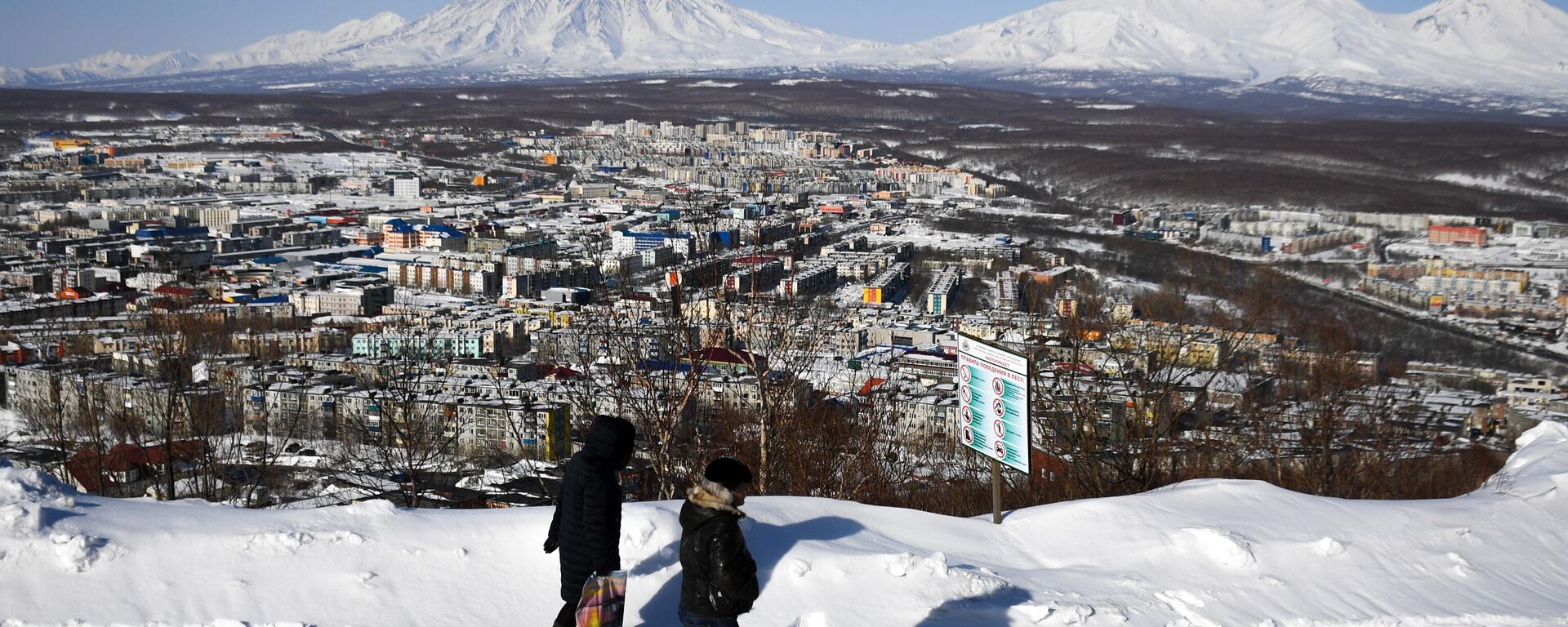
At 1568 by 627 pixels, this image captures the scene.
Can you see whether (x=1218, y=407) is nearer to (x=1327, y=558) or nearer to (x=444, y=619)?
(x=1327, y=558)

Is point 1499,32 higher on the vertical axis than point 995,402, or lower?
higher

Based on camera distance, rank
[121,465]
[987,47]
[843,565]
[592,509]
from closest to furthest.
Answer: [592,509] < [843,565] < [121,465] < [987,47]

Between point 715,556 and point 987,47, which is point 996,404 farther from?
point 987,47

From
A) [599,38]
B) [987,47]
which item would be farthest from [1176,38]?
[599,38]

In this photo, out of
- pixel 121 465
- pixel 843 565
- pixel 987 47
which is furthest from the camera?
pixel 987 47

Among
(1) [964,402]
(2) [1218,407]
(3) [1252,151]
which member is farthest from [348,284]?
(3) [1252,151]

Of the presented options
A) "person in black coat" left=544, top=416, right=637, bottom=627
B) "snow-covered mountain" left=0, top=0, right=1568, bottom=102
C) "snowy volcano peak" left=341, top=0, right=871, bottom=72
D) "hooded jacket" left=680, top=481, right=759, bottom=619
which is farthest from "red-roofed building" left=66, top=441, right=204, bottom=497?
"snowy volcano peak" left=341, top=0, right=871, bottom=72
